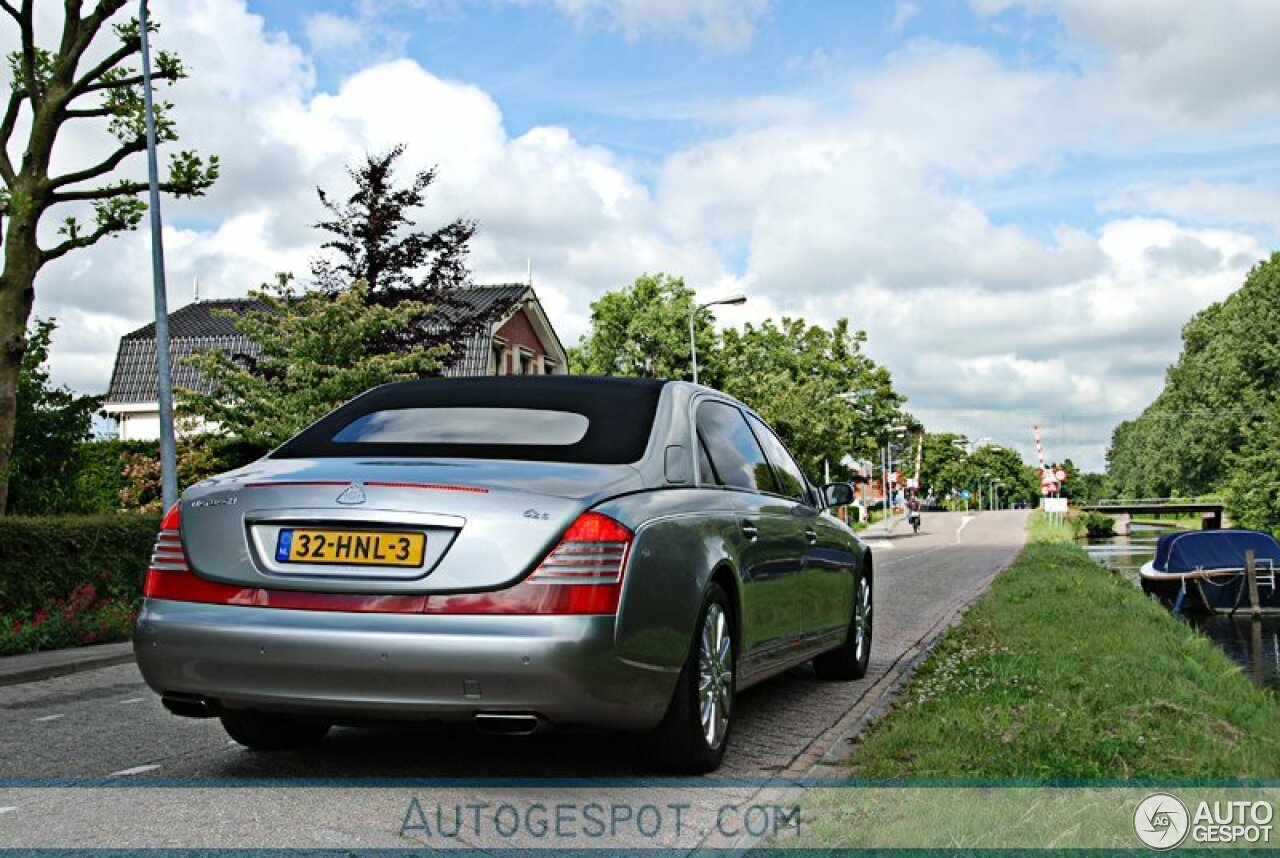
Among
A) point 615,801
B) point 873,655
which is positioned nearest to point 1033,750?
point 615,801

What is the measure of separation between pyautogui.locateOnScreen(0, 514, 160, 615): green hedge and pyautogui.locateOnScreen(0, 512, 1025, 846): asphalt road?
3.80 m

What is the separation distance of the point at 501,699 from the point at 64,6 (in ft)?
46.9

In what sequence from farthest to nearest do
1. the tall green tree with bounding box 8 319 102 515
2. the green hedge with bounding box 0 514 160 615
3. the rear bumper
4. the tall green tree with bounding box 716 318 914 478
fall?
the tall green tree with bounding box 716 318 914 478, the tall green tree with bounding box 8 319 102 515, the green hedge with bounding box 0 514 160 615, the rear bumper

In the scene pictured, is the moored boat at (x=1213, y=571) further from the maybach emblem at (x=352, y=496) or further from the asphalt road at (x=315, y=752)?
the maybach emblem at (x=352, y=496)

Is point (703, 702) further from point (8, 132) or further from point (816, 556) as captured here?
point (8, 132)

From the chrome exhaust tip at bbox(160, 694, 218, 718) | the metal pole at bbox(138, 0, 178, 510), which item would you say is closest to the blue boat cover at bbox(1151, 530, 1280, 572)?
the metal pole at bbox(138, 0, 178, 510)

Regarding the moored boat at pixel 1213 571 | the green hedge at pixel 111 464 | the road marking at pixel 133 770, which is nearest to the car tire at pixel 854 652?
the road marking at pixel 133 770

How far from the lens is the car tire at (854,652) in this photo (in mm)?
8305

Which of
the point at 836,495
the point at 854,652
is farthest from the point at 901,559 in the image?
the point at 836,495

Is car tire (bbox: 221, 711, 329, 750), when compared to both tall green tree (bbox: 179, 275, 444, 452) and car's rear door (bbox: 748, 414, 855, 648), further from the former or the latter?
tall green tree (bbox: 179, 275, 444, 452)

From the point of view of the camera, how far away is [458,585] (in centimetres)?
452

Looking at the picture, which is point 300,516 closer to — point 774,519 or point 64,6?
point 774,519

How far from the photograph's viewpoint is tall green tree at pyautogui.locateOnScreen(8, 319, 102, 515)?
17516 mm

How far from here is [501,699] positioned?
14.7 feet
